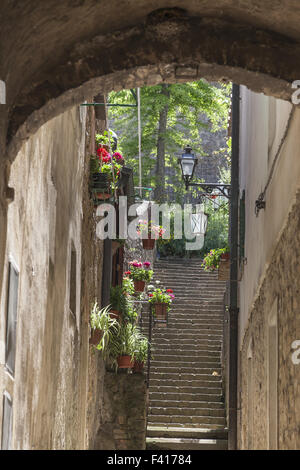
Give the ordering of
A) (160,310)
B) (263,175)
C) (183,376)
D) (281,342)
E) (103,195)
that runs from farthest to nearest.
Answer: (183,376), (160,310), (103,195), (263,175), (281,342)

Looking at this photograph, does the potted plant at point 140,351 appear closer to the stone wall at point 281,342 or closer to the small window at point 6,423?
the stone wall at point 281,342

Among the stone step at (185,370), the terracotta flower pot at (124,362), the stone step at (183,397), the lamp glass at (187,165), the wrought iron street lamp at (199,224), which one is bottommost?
the stone step at (183,397)

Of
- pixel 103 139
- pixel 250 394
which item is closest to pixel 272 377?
pixel 250 394

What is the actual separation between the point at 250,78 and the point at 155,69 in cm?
63

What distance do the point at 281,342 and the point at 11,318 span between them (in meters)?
2.66

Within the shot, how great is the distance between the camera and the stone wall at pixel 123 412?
44.7ft

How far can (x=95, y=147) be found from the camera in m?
11.5

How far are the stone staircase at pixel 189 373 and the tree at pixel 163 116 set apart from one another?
16.7 feet

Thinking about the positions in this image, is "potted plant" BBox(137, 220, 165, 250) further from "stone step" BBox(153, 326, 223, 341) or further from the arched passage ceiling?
the arched passage ceiling

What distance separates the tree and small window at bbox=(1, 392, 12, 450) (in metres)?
18.9

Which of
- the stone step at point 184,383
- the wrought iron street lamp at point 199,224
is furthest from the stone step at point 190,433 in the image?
the wrought iron street lamp at point 199,224

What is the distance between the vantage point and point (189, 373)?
1770cm

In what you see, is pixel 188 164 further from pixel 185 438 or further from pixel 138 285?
pixel 185 438

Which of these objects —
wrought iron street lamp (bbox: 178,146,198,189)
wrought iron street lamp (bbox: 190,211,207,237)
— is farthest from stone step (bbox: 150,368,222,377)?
wrought iron street lamp (bbox: 190,211,207,237)
